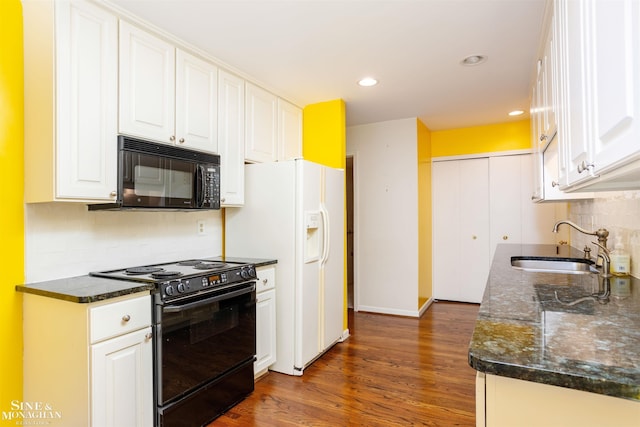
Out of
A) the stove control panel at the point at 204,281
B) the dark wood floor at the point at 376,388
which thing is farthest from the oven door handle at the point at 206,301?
the dark wood floor at the point at 376,388

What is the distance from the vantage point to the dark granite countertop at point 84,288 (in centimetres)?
162

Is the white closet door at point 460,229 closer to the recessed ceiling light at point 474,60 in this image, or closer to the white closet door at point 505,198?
the white closet door at point 505,198

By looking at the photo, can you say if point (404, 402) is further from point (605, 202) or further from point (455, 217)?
point (455, 217)

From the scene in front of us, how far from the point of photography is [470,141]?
4.91 m

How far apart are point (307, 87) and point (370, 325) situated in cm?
268

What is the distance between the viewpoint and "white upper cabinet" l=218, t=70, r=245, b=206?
2.74 meters

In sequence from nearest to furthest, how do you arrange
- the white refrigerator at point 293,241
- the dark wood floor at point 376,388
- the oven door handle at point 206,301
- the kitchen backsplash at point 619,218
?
the kitchen backsplash at point 619,218
the oven door handle at point 206,301
the dark wood floor at point 376,388
the white refrigerator at point 293,241

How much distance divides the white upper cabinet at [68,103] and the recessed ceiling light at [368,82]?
1.95 metres

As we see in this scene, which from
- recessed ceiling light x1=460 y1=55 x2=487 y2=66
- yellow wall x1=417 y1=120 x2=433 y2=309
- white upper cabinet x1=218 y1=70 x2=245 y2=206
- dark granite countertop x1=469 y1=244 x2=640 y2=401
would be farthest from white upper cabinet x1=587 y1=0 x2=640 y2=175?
yellow wall x1=417 y1=120 x2=433 y2=309

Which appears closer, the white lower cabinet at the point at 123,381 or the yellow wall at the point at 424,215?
the white lower cabinet at the point at 123,381

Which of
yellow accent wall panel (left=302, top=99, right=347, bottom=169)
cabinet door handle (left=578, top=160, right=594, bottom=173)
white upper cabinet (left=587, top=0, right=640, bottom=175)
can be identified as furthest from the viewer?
yellow accent wall panel (left=302, top=99, right=347, bottom=169)

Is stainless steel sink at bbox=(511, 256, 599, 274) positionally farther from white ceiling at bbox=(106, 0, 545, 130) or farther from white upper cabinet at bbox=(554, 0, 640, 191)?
white ceiling at bbox=(106, 0, 545, 130)

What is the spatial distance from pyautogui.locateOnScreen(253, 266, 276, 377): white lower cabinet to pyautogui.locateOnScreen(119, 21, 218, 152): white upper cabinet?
107 cm

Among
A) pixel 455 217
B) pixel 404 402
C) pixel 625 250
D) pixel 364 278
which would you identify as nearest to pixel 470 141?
pixel 455 217
